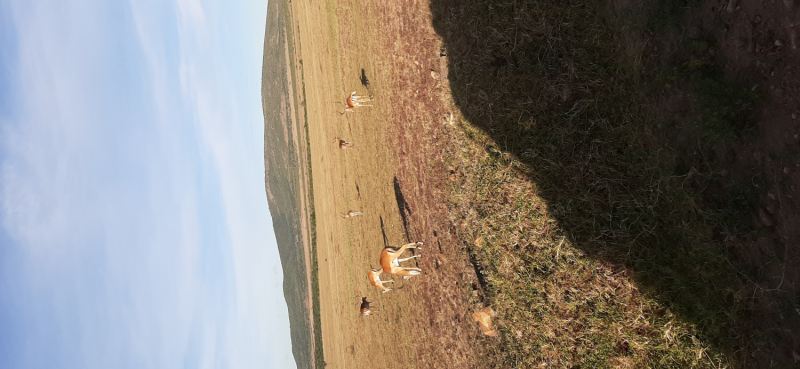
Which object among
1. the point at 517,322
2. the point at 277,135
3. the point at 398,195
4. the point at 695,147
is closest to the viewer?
the point at 695,147

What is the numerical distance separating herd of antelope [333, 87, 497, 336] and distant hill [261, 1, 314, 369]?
840 centimetres

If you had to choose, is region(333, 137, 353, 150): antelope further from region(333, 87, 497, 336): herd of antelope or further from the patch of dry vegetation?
the patch of dry vegetation

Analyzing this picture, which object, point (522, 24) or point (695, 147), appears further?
point (522, 24)

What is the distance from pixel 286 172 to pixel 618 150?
25675 mm

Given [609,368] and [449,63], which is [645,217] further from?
[449,63]

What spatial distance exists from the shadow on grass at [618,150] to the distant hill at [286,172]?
15378 mm

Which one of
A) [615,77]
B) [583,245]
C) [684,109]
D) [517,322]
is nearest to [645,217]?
[583,245]

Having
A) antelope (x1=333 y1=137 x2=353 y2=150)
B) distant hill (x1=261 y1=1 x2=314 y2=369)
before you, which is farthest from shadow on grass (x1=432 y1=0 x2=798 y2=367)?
distant hill (x1=261 y1=1 x2=314 y2=369)

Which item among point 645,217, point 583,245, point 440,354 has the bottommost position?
point 440,354

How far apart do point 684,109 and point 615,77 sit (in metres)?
1.26

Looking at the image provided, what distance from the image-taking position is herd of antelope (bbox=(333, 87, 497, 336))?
854cm

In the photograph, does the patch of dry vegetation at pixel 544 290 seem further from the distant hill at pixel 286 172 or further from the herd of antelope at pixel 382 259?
the distant hill at pixel 286 172

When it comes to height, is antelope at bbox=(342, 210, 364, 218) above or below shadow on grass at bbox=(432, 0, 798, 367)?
below

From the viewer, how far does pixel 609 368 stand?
261 inches
